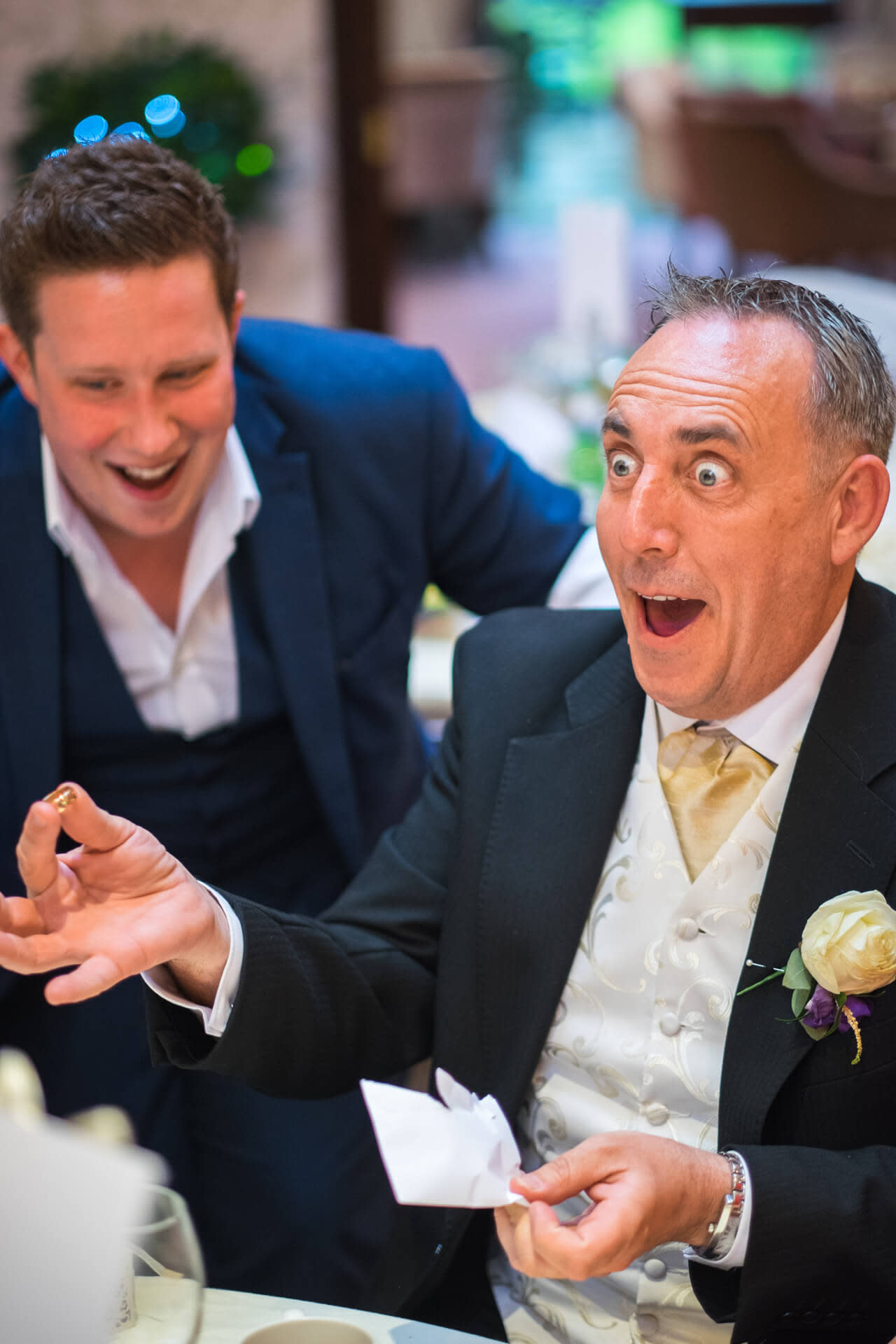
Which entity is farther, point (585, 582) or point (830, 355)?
point (585, 582)

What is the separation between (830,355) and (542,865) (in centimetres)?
60

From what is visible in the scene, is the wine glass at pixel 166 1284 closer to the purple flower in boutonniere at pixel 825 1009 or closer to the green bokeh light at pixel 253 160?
the purple flower in boutonniere at pixel 825 1009

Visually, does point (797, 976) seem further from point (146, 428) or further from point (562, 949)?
point (146, 428)

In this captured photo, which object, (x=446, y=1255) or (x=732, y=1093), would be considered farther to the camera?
(x=446, y=1255)

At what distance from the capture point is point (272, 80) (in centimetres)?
536

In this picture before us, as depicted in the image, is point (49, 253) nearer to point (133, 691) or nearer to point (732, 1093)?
point (133, 691)

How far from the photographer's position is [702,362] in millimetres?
1401

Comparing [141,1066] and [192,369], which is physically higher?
[192,369]

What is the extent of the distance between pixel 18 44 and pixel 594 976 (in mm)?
4508

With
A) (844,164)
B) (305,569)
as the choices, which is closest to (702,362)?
(305,569)

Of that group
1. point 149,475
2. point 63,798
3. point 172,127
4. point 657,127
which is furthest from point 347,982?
point 657,127

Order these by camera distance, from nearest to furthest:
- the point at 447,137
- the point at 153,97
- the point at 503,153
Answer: the point at 153,97
the point at 447,137
the point at 503,153

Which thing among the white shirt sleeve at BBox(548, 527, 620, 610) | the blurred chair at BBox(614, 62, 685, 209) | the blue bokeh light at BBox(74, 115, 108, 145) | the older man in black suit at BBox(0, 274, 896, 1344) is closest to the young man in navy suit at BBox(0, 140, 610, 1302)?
the white shirt sleeve at BBox(548, 527, 620, 610)

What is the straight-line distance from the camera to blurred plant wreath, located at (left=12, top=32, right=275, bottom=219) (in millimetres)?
4895
